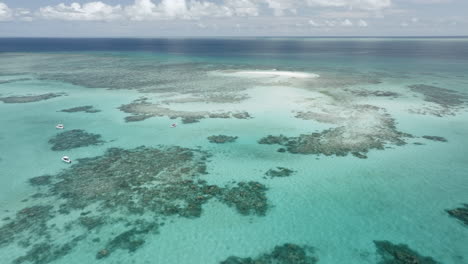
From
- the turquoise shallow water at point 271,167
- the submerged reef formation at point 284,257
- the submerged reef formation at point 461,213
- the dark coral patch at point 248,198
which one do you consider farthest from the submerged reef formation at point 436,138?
the submerged reef formation at point 284,257

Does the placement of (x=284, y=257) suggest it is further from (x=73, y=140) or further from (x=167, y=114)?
(x=167, y=114)

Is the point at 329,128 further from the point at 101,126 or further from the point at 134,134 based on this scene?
the point at 101,126

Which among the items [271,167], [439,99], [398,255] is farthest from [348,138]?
[439,99]

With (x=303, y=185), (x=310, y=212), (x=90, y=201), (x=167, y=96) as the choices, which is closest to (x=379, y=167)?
(x=303, y=185)

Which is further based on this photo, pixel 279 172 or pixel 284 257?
pixel 279 172

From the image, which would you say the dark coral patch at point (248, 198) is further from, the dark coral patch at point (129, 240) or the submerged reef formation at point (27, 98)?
the submerged reef formation at point (27, 98)

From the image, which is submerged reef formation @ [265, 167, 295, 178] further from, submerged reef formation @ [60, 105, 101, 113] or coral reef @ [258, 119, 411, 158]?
submerged reef formation @ [60, 105, 101, 113]
